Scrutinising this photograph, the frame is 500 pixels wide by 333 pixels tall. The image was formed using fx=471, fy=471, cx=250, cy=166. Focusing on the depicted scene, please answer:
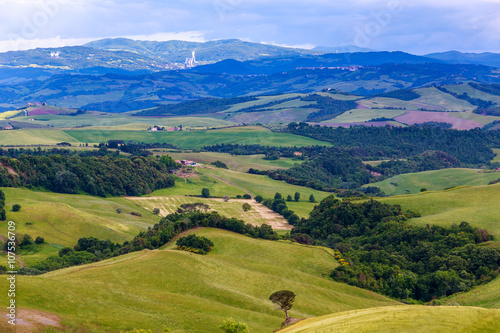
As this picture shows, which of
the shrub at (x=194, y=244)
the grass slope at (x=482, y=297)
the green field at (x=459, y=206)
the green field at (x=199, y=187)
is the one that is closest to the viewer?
the grass slope at (x=482, y=297)

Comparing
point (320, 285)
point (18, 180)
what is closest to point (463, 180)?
point (320, 285)

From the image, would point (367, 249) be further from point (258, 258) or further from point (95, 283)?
point (95, 283)

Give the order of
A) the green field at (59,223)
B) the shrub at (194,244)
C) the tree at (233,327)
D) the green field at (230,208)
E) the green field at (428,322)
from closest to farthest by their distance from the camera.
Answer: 1. the green field at (428,322)
2. the tree at (233,327)
3. the shrub at (194,244)
4. the green field at (59,223)
5. the green field at (230,208)

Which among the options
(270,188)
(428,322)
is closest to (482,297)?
(428,322)

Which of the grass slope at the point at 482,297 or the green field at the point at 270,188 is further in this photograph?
the green field at the point at 270,188

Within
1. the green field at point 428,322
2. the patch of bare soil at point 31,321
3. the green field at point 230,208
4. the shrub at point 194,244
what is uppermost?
the green field at point 428,322

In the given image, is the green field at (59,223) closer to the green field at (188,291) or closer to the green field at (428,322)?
the green field at (188,291)

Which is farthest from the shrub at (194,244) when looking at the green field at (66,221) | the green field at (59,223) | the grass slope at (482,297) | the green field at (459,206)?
the green field at (459,206)

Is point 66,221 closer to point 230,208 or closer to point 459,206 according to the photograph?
point 230,208
